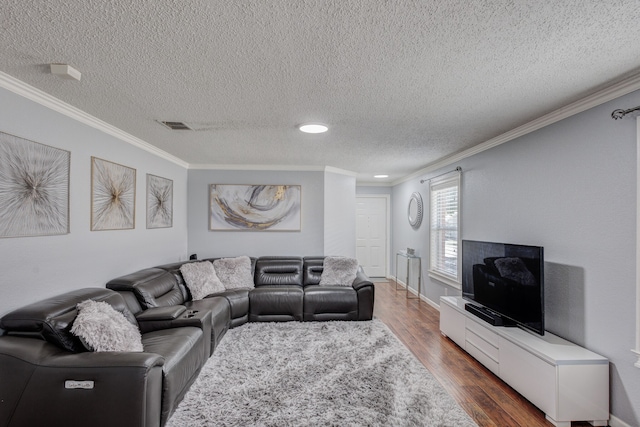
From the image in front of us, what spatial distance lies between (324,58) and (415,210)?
473 cm

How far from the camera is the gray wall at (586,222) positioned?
6.98ft

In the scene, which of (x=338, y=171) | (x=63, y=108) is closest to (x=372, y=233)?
(x=338, y=171)

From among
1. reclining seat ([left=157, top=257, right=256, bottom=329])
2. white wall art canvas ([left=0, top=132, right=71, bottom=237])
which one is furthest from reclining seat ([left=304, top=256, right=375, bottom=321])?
white wall art canvas ([left=0, top=132, right=71, bottom=237])

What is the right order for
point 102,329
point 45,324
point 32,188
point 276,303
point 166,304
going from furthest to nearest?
point 276,303 → point 166,304 → point 32,188 → point 102,329 → point 45,324

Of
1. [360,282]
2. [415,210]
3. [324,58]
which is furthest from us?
[415,210]

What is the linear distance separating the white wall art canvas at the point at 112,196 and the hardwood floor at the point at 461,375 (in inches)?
141

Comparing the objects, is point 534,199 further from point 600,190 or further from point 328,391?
point 328,391

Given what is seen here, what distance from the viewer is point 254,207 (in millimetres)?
5527

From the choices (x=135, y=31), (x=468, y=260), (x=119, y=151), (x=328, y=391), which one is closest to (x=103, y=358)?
(x=328, y=391)

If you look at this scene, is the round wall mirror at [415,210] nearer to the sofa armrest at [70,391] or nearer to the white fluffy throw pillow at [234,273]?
the white fluffy throw pillow at [234,273]

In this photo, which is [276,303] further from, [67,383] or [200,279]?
[67,383]

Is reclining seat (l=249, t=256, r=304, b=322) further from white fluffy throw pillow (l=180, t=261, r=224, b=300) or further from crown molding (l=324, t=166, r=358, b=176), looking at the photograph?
crown molding (l=324, t=166, r=358, b=176)

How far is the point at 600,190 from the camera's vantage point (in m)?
2.32

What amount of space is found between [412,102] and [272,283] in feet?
11.4
